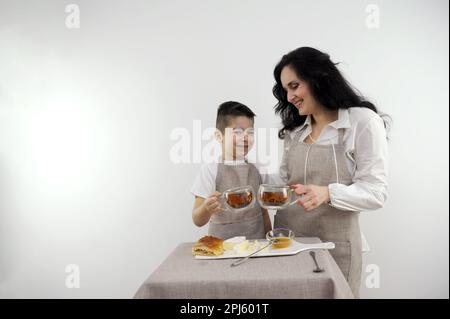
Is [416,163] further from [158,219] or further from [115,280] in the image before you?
[115,280]

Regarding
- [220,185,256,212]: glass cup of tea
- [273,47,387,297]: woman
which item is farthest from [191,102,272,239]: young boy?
[220,185,256,212]: glass cup of tea

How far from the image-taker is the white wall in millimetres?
1733

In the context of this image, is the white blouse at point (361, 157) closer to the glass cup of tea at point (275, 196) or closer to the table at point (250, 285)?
the glass cup of tea at point (275, 196)

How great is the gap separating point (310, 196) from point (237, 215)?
34 cm

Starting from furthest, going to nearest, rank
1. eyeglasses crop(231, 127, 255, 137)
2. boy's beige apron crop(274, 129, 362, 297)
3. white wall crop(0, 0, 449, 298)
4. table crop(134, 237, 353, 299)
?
1. white wall crop(0, 0, 449, 298)
2. eyeglasses crop(231, 127, 255, 137)
3. boy's beige apron crop(274, 129, 362, 297)
4. table crop(134, 237, 353, 299)

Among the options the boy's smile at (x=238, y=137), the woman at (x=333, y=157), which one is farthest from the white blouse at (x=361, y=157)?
the boy's smile at (x=238, y=137)

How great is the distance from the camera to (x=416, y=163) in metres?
1.76

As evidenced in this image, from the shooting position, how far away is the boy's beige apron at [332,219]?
1190mm

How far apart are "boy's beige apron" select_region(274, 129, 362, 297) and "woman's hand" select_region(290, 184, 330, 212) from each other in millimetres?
184

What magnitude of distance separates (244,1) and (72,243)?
161 centimetres

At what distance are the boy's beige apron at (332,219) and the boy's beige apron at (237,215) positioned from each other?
13 cm

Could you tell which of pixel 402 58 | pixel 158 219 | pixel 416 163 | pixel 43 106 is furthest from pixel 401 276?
pixel 43 106

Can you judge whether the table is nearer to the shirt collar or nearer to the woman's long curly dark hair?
the shirt collar

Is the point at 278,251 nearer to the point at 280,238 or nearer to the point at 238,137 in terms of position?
the point at 280,238
